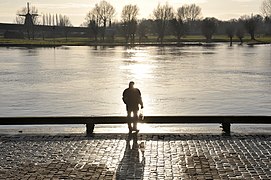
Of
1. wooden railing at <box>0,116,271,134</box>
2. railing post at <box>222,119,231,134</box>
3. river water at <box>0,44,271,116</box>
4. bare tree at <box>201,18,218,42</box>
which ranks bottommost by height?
river water at <box>0,44,271,116</box>

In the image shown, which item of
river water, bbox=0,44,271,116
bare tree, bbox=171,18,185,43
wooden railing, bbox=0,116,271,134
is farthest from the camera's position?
bare tree, bbox=171,18,185,43

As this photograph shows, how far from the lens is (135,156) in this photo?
408 inches

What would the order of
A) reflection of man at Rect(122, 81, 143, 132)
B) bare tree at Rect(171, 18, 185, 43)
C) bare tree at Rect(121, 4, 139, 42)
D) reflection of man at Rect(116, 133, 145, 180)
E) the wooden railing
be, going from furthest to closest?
bare tree at Rect(121, 4, 139, 42) → bare tree at Rect(171, 18, 185, 43) → the wooden railing → reflection of man at Rect(122, 81, 143, 132) → reflection of man at Rect(116, 133, 145, 180)

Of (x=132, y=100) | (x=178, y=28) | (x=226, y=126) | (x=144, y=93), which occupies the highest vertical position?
(x=178, y=28)

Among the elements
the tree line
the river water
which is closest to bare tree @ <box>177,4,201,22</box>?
the tree line

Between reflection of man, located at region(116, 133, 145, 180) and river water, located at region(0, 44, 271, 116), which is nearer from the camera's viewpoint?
reflection of man, located at region(116, 133, 145, 180)

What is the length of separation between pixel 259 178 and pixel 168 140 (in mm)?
3627

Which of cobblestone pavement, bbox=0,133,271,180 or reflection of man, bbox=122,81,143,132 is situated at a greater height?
reflection of man, bbox=122,81,143,132

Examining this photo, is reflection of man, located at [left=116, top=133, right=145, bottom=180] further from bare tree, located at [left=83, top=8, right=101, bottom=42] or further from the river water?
bare tree, located at [left=83, top=8, right=101, bottom=42]

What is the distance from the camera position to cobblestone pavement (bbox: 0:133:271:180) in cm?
898

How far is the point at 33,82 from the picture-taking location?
98.3 ft

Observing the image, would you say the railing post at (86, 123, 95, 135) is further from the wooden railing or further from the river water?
the river water

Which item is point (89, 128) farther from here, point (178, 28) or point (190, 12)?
point (190, 12)

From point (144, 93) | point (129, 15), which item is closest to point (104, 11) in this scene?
point (129, 15)
